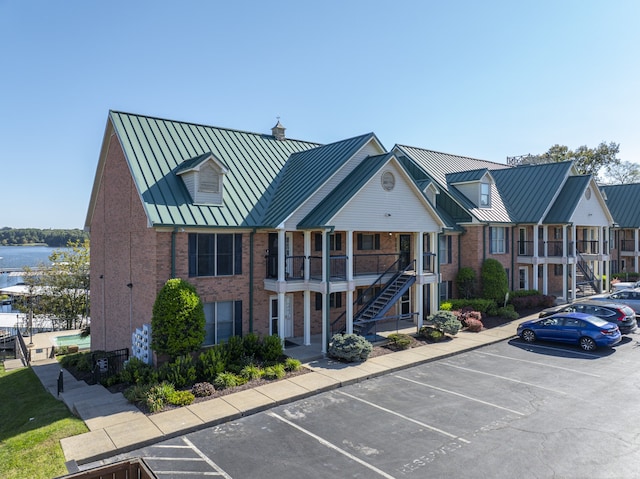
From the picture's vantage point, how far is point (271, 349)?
57.6 feet

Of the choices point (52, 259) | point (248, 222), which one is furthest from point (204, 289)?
point (52, 259)

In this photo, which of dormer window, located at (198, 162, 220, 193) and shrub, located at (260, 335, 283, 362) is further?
dormer window, located at (198, 162, 220, 193)

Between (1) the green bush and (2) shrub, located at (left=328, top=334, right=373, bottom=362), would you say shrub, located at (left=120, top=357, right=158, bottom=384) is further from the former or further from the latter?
(1) the green bush

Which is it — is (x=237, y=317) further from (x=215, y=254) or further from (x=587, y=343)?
(x=587, y=343)

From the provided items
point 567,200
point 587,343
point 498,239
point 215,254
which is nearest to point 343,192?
point 215,254

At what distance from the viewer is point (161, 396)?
541 inches

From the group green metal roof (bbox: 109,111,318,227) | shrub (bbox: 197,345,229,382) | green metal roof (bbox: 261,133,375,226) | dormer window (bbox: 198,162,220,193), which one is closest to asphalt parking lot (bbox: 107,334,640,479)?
shrub (bbox: 197,345,229,382)

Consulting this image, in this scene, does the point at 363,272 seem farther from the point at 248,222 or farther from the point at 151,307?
the point at 151,307

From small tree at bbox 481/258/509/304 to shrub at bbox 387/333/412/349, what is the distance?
9918 mm

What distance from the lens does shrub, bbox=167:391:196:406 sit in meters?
13.6

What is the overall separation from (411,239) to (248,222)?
422 inches

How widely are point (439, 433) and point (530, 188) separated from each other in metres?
25.8

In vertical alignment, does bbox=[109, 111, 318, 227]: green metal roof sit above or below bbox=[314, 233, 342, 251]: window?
above

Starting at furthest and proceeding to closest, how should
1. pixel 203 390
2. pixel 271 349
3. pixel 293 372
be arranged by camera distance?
pixel 271 349, pixel 293 372, pixel 203 390
